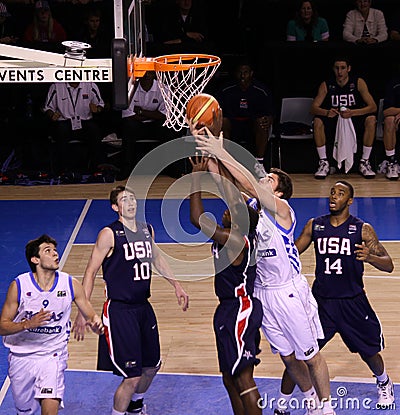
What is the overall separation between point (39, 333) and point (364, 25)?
8.98m

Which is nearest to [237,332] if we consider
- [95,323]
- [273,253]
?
[273,253]

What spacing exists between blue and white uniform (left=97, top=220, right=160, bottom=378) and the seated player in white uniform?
0.27 metres

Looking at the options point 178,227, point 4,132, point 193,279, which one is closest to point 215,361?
point 193,279

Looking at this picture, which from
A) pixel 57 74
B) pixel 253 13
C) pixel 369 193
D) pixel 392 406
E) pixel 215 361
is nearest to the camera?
pixel 57 74

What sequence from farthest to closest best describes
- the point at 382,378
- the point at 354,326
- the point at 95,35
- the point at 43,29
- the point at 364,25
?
the point at 364,25 < the point at 43,29 < the point at 95,35 < the point at 382,378 < the point at 354,326

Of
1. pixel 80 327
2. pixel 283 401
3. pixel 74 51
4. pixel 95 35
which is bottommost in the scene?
pixel 283 401

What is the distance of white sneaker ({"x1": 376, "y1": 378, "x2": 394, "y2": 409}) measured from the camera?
709cm

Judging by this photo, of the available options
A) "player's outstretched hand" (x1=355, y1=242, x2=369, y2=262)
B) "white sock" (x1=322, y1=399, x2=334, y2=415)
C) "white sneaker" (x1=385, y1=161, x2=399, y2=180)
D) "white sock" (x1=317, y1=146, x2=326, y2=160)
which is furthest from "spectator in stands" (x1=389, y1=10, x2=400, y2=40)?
"white sock" (x1=322, y1=399, x2=334, y2=415)

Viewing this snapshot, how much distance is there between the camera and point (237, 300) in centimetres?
648

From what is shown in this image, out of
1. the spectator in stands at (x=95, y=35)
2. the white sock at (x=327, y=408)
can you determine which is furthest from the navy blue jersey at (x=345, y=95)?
the white sock at (x=327, y=408)

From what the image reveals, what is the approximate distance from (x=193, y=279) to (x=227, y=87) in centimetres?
431

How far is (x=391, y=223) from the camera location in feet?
37.7

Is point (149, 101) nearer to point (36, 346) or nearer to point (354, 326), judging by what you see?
point (354, 326)

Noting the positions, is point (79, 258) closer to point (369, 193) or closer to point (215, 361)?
point (215, 361)
